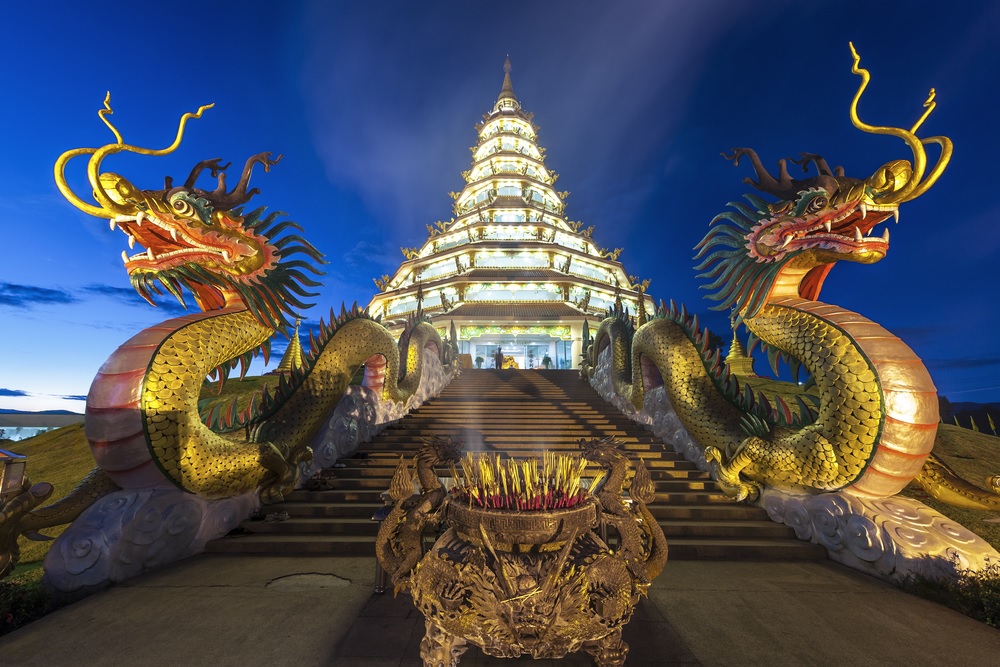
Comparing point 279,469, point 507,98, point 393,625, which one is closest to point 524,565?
point 393,625

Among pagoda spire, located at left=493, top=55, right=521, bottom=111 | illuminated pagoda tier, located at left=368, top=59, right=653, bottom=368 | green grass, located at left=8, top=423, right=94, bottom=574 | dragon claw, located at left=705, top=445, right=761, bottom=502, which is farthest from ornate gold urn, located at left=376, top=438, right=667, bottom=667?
pagoda spire, located at left=493, top=55, right=521, bottom=111

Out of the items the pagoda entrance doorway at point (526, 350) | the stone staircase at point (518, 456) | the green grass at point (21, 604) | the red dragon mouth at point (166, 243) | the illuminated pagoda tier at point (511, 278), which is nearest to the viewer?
the green grass at point (21, 604)

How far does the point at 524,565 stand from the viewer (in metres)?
1.99

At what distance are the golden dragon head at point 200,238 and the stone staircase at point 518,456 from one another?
257 centimetres

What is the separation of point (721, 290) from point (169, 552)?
7.53 metres

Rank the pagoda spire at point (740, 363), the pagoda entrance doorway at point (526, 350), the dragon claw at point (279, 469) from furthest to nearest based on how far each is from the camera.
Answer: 1. the pagoda entrance doorway at point (526, 350)
2. the pagoda spire at point (740, 363)
3. the dragon claw at point (279, 469)

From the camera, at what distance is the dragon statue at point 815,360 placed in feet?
13.3

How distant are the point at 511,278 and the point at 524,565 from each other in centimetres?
1798

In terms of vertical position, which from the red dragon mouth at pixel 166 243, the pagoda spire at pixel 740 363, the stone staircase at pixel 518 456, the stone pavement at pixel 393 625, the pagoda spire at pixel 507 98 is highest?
the pagoda spire at pixel 507 98

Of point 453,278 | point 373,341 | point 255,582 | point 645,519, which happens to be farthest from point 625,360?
point 453,278

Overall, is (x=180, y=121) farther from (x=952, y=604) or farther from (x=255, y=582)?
(x=952, y=604)

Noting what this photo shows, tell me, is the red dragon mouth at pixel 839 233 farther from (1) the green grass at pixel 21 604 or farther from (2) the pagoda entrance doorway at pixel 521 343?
(2) the pagoda entrance doorway at pixel 521 343

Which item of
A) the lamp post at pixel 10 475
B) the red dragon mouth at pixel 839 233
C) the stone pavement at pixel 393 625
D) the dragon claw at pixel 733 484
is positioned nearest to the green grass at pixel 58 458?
the lamp post at pixel 10 475

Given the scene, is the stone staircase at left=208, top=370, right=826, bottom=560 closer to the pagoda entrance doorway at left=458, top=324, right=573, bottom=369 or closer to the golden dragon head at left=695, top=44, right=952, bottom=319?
the golden dragon head at left=695, top=44, right=952, bottom=319
